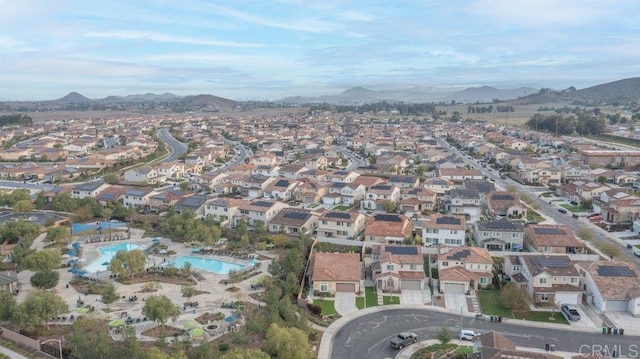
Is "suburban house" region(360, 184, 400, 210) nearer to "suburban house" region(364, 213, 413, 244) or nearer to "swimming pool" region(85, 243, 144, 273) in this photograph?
"suburban house" region(364, 213, 413, 244)

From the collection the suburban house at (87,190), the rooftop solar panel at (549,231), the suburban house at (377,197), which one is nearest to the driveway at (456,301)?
the rooftop solar panel at (549,231)

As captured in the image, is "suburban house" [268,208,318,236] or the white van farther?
"suburban house" [268,208,318,236]

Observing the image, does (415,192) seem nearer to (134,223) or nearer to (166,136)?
(134,223)

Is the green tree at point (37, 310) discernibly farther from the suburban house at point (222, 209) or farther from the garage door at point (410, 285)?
the suburban house at point (222, 209)

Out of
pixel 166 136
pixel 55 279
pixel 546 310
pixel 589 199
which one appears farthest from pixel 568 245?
pixel 166 136

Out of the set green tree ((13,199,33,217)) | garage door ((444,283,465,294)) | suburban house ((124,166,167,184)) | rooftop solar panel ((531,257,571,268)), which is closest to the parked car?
rooftop solar panel ((531,257,571,268))

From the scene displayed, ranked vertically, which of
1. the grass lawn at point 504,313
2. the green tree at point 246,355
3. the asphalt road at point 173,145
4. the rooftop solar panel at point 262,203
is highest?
the asphalt road at point 173,145

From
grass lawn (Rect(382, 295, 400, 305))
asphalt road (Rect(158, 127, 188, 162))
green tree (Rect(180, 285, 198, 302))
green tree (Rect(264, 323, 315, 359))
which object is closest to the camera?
green tree (Rect(264, 323, 315, 359))

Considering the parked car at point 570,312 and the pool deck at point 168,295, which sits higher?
the pool deck at point 168,295

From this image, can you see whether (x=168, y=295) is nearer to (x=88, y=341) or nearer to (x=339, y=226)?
(x=88, y=341)
